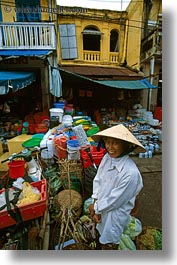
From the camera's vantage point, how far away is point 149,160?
471 centimetres

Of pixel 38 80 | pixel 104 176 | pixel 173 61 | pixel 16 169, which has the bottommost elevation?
pixel 16 169

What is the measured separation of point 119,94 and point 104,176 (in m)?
7.64

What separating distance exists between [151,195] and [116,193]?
2.17m

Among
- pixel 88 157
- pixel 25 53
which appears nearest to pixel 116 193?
pixel 88 157

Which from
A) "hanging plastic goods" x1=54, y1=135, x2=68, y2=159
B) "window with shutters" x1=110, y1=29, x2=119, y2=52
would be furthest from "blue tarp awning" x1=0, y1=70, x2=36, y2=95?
"window with shutters" x1=110, y1=29, x2=119, y2=52

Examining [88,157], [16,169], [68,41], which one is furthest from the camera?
[68,41]

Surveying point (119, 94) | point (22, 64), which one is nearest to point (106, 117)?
point (119, 94)

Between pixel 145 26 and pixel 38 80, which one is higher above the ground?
pixel 145 26

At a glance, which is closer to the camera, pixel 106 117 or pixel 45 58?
pixel 45 58

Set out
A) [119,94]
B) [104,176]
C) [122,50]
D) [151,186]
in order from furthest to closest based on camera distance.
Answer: [122,50] → [119,94] → [151,186] → [104,176]

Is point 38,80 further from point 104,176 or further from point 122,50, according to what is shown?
point 104,176

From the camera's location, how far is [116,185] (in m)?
→ 1.26

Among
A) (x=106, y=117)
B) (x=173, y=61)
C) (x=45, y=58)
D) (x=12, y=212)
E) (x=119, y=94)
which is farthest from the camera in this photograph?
(x=119, y=94)

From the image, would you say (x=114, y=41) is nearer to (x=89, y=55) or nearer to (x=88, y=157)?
(x=89, y=55)
